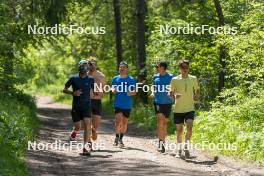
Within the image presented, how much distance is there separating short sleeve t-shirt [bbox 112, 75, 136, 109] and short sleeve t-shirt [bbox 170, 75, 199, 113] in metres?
1.73

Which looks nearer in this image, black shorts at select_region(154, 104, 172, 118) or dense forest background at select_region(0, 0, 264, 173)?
black shorts at select_region(154, 104, 172, 118)

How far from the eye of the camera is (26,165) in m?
10.9

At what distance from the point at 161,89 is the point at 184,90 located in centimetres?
95

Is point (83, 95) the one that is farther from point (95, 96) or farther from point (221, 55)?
point (221, 55)

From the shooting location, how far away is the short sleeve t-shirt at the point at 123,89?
14.5 m

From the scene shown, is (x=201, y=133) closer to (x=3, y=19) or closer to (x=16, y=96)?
(x=3, y=19)

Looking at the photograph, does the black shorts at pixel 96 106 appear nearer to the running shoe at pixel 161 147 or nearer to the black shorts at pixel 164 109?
the black shorts at pixel 164 109

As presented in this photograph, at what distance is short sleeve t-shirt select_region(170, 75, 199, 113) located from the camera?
12938 millimetres

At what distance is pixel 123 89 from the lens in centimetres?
1451

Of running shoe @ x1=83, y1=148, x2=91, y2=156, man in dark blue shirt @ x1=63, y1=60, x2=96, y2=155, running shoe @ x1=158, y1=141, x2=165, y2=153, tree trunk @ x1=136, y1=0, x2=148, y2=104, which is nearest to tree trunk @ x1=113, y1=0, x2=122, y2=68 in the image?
tree trunk @ x1=136, y1=0, x2=148, y2=104
